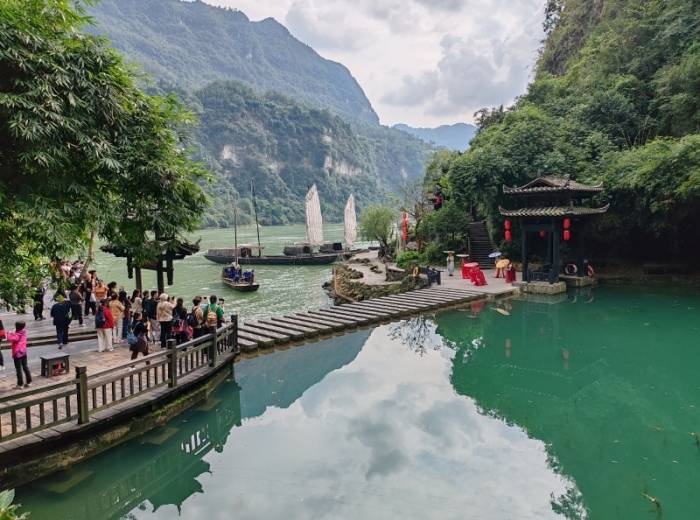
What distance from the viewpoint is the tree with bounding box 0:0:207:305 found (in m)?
5.37

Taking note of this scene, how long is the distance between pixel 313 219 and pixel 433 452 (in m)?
35.2

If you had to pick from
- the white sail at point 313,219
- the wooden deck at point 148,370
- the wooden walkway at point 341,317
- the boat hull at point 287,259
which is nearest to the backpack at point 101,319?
the wooden deck at point 148,370

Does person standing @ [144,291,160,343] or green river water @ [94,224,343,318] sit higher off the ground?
person standing @ [144,291,160,343]

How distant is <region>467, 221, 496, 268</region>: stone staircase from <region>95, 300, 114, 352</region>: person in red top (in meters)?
18.1

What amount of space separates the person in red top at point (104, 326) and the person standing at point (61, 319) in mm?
651

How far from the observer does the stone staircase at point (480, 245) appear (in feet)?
78.0

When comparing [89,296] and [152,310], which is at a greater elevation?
[89,296]

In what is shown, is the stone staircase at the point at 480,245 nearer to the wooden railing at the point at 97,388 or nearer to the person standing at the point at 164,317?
the wooden railing at the point at 97,388

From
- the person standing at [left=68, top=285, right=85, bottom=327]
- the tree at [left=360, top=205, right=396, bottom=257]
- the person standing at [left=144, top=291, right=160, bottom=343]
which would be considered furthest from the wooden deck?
the tree at [left=360, top=205, right=396, bottom=257]

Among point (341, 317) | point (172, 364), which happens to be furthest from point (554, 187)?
point (172, 364)

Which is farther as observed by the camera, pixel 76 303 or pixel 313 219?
pixel 313 219

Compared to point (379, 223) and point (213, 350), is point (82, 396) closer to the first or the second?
point (213, 350)

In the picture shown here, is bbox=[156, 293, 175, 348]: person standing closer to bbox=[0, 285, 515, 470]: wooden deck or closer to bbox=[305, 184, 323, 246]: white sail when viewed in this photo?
bbox=[0, 285, 515, 470]: wooden deck

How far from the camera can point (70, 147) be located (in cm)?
593
